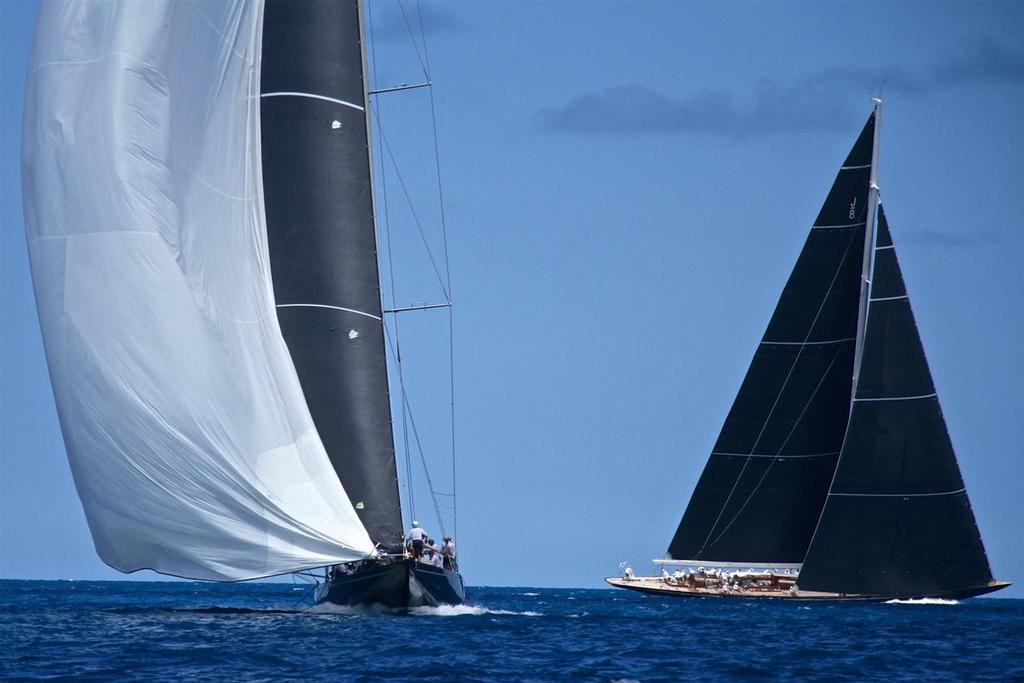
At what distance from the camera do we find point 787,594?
2110 inches

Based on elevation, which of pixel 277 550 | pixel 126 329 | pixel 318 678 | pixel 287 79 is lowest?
pixel 318 678

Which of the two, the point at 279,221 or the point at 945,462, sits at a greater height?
the point at 279,221

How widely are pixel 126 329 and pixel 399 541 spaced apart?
8.20 meters

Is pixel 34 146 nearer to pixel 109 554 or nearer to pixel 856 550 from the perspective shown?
pixel 109 554

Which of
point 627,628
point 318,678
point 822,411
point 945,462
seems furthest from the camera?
point 822,411

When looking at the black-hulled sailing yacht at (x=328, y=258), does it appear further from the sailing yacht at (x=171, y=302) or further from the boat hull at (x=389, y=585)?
the sailing yacht at (x=171, y=302)

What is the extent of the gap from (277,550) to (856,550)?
2353cm

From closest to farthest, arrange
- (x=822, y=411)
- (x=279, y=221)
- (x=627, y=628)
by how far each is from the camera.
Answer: (x=279, y=221), (x=627, y=628), (x=822, y=411)

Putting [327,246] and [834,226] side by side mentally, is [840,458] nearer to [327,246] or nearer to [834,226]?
[834,226]

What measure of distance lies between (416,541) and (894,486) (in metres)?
19.4

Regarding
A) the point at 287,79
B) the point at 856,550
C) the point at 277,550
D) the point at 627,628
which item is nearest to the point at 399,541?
the point at 277,550

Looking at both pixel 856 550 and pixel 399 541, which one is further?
pixel 856 550

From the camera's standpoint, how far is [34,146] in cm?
3288

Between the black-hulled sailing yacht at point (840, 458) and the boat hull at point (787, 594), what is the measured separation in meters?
0.08
